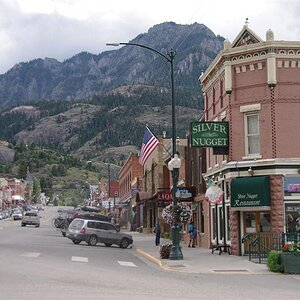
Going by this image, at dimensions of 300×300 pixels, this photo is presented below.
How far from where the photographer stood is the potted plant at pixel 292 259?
850 inches

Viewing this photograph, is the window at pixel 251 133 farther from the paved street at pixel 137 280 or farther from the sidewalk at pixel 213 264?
the paved street at pixel 137 280

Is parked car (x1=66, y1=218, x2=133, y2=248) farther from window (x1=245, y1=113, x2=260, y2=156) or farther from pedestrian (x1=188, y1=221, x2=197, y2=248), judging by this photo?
window (x1=245, y1=113, x2=260, y2=156)

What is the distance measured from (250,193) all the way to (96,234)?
1361cm

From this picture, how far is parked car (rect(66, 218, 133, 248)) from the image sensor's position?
38844mm

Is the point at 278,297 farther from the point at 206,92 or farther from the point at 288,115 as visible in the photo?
the point at 206,92

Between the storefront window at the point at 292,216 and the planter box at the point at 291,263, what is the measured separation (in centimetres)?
634

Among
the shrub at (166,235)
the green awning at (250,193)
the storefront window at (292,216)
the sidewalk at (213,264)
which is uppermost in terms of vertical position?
the green awning at (250,193)

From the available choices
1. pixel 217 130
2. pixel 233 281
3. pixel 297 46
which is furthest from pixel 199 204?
pixel 233 281

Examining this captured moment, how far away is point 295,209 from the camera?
1104 inches

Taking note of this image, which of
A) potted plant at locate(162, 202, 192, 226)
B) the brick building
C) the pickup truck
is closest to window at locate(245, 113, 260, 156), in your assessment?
the brick building

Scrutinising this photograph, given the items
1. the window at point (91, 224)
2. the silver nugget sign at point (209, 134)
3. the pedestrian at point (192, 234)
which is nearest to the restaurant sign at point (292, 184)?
the silver nugget sign at point (209, 134)

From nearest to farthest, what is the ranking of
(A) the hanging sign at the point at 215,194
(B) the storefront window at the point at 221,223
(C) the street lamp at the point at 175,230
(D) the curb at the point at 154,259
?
1. (D) the curb at the point at 154,259
2. (C) the street lamp at the point at 175,230
3. (A) the hanging sign at the point at 215,194
4. (B) the storefront window at the point at 221,223

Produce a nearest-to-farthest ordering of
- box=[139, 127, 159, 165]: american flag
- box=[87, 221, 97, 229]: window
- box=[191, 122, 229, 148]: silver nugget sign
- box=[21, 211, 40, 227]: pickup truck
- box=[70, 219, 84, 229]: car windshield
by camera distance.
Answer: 1. box=[191, 122, 229, 148]: silver nugget sign
2. box=[87, 221, 97, 229]: window
3. box=[70, 219, 84, 229]: car windshield
4. box=[139, 127, 159, 165]: american flag
5. box=[21, 211, 40, 227]: pickup truck

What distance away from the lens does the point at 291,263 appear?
2166 centimetres
